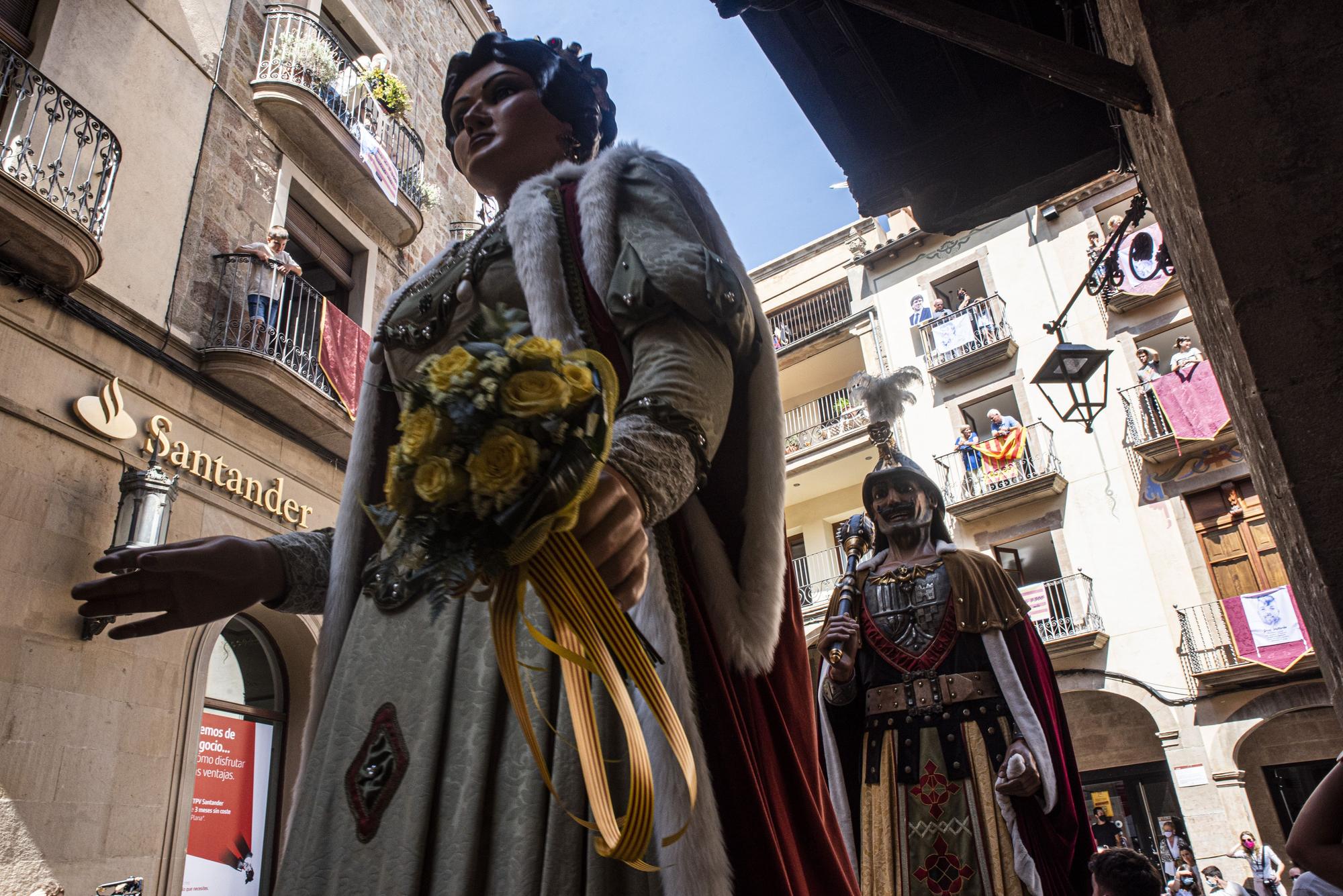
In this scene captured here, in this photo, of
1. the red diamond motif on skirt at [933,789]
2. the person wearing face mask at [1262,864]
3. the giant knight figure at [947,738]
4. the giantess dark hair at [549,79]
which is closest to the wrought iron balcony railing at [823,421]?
the person wearing face mask at [1262,864]

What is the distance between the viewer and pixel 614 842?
88 centimetres

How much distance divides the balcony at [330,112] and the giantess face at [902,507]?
26.3 feet

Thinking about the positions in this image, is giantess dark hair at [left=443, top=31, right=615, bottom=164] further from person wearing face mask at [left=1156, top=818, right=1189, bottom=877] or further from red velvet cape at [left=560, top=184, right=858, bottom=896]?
person wearing face mask at [left=1156, top=818, right=1189, bottom=877]

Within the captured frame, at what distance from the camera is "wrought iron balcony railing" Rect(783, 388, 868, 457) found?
21156 mm

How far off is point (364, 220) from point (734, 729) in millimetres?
11248

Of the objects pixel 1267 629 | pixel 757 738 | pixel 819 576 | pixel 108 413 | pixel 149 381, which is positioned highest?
pixel 819 576

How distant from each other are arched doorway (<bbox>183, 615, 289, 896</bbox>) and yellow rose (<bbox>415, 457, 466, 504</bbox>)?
758cm

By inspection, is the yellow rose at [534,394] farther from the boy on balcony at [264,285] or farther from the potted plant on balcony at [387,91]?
the potted plant on balcony at [387,91]

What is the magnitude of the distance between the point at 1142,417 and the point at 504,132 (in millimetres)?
18396

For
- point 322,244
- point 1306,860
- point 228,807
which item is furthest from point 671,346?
point 322,244

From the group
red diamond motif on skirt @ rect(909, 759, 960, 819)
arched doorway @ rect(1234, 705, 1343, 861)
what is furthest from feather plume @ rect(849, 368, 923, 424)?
arched doorway @ rect(1234, 705, 1343, 861)

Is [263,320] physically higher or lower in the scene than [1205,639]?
higher

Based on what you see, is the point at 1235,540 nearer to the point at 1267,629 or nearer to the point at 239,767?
the point at 1267,629

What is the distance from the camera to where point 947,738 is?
Result: 366 cm
